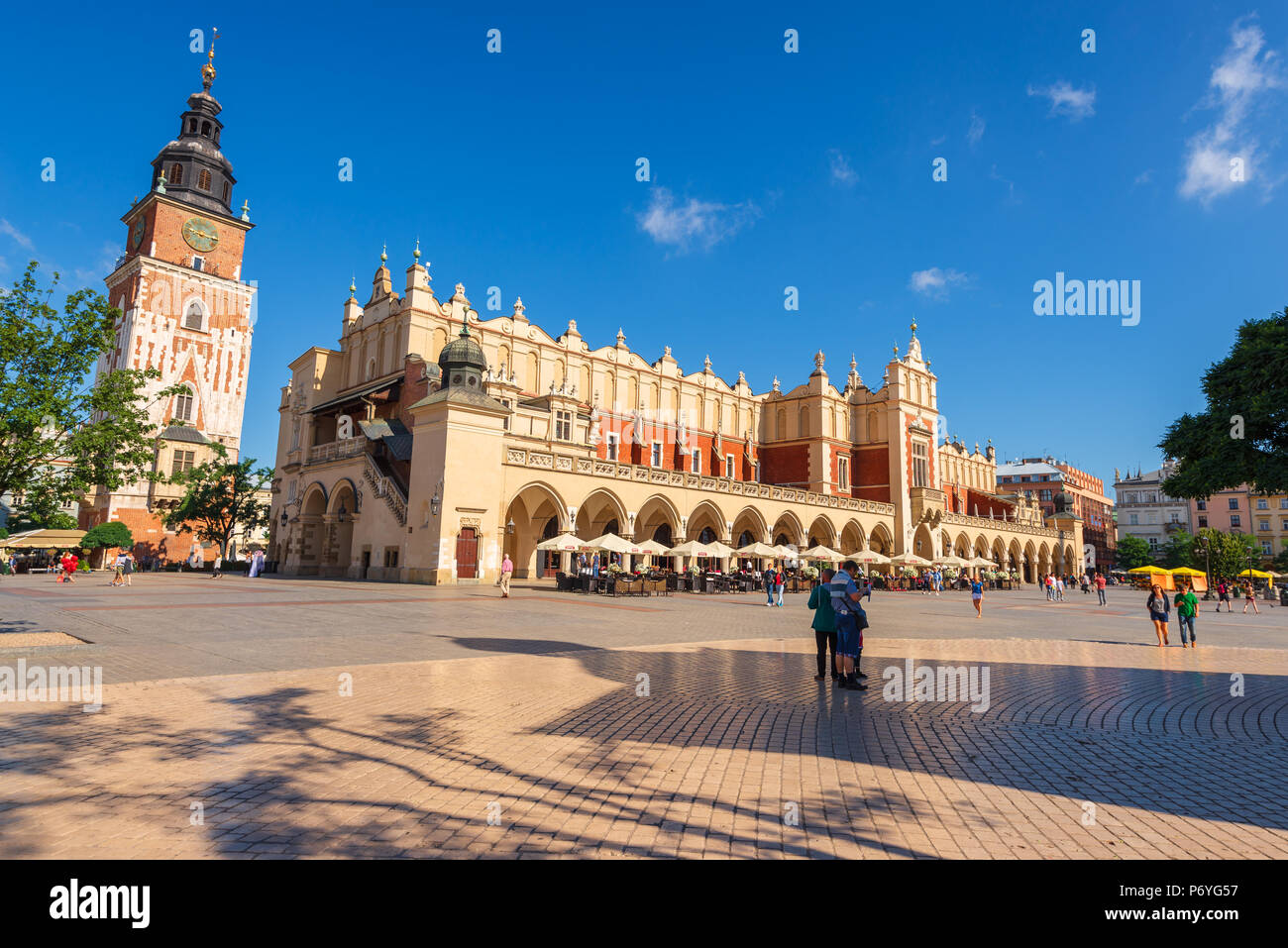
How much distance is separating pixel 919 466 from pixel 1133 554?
61.5 meters

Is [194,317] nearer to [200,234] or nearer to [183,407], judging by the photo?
[200,234]

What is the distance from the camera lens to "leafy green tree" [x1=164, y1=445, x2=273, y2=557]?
47.4 metres

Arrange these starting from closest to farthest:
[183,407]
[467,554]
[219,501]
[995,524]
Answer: [467,554] → [219,501] → [183,407] → [995,524]

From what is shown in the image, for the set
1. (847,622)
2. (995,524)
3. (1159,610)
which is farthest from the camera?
(995,524)

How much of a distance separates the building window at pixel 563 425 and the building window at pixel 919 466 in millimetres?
29317

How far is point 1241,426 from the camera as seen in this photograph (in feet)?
57.7

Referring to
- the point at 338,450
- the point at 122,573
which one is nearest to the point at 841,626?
the point at 122,573

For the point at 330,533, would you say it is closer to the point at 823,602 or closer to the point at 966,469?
the point at 823,602

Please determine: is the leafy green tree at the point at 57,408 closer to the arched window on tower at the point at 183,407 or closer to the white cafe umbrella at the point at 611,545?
the white cafe umbrella at the point at 611,545

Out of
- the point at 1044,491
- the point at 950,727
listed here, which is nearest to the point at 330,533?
the point at 950,727

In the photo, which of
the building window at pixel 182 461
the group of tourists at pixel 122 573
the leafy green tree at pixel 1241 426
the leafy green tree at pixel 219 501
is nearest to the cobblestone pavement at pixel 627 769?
the leafy green tree at pixel 1241 426

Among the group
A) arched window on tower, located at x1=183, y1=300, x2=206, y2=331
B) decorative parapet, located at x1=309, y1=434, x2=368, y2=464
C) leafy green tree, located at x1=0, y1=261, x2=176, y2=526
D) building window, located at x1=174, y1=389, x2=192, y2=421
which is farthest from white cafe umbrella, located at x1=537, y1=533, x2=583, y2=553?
arched window on tower, located at x1=183, y1=300, x2=206, y2=331

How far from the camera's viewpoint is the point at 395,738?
5.81 m

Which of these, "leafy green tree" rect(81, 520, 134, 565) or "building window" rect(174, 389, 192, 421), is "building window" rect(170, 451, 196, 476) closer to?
"building window" rect(174, 389, 192, 421)
